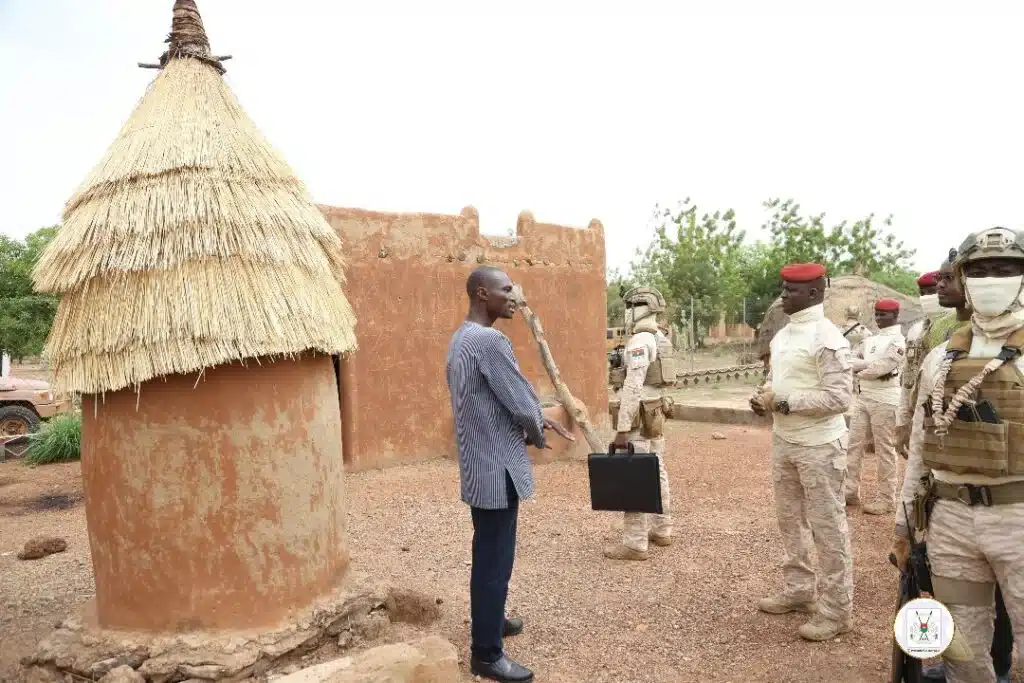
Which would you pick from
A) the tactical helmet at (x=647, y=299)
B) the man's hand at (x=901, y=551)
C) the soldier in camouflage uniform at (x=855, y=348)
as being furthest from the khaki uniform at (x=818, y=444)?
the soldier in camouflage uniform at (x=855, y=348)

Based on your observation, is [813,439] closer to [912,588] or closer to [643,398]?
[912,588]

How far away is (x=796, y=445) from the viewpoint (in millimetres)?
4043

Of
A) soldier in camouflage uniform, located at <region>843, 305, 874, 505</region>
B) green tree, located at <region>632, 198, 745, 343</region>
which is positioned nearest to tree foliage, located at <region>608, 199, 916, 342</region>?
green tree, located at <region>632, 198, 745, 343</region>

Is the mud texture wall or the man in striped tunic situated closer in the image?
the mud texture wall

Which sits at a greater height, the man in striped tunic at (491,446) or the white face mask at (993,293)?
→ the white face mask at (993,293)

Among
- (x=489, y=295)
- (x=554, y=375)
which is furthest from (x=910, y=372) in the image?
(x=554, y=375)

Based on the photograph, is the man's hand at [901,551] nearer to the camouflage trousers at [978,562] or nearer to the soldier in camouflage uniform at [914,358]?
the camouflage trousers at [978,562]

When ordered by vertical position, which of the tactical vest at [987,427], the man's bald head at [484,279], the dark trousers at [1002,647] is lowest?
the dark trousers at [1002,647]

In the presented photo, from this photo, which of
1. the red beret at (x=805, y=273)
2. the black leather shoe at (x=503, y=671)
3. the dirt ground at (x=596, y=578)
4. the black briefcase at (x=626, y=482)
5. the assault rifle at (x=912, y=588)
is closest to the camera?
the assault rifle at (x=912, y=588)

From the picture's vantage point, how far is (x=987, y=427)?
2.47 m

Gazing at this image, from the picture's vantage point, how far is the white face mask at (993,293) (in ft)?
8.35

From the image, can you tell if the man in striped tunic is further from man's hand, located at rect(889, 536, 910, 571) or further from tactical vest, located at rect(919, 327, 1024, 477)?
tactical vest, located at rect(919, 327, 1024, 477)

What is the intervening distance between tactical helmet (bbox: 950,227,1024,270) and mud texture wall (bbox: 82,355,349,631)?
295 cm

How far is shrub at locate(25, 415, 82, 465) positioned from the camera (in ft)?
34.9
